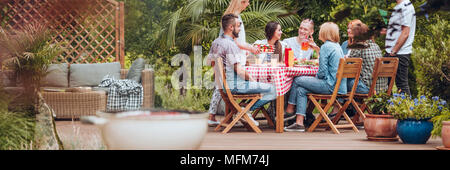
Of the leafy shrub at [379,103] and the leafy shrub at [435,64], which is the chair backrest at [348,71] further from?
the leafy shrub at [435,64]

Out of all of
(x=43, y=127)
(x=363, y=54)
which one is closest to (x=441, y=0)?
(x=43, y=127)

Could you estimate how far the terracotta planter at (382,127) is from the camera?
3889 millimetres

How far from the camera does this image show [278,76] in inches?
180

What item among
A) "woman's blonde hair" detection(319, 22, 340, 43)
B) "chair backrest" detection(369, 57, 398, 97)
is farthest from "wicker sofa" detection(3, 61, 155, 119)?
"chair backrest" detection(369, 57, 398, 97)

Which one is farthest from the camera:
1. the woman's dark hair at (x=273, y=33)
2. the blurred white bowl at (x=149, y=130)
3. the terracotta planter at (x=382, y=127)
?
the woman's dark hair at (x=273, y=33)

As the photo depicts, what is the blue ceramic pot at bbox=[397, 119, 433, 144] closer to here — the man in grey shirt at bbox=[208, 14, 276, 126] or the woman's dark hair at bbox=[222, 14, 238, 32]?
the man in grey shirt at bbox=[208, 14, 276, 126]

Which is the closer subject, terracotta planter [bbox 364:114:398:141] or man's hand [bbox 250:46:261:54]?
terracotta planter [bbox 364:114:398:141]

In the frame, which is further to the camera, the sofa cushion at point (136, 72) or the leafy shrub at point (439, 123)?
the sofa cushion at point (136, 72)

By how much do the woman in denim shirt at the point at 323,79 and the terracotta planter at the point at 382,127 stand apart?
0.69 m

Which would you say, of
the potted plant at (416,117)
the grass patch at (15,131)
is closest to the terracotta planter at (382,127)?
the potted plant at (416,117)

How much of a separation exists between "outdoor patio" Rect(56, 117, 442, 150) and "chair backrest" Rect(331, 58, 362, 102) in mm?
355

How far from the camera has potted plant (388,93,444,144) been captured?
363cm

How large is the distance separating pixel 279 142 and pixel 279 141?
2.9 inches

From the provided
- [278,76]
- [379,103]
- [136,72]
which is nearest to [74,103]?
[136,72]
